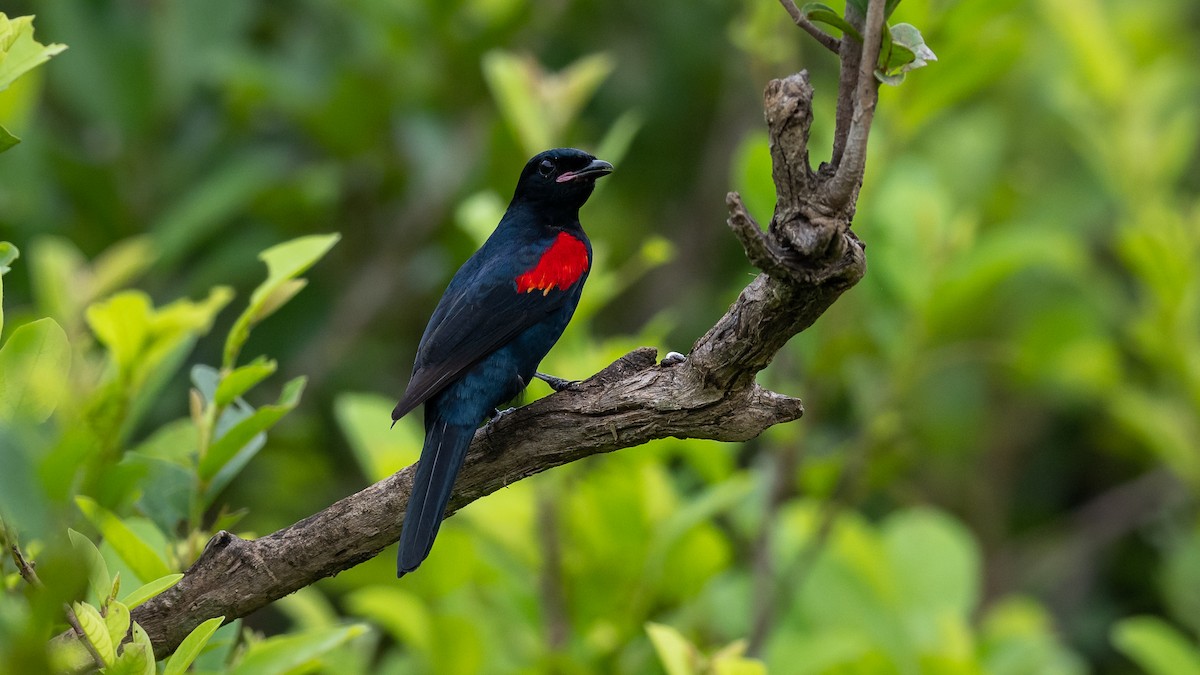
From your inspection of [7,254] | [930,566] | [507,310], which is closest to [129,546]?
[7,254]

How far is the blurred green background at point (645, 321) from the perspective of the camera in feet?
11.8

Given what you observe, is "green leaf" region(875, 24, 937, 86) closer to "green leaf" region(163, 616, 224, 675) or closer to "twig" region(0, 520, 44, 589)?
"green leaf" region(163, 616, 224, 675)

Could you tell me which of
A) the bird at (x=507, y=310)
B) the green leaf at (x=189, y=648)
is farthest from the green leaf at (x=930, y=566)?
the green leaf at (x=189, y=648)

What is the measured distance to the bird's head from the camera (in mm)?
3928

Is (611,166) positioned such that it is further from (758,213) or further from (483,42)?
(483,42)

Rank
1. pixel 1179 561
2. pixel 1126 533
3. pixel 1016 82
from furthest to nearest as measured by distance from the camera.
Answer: pixel 1016 82
pixel 1126 533
pixel 1179 561

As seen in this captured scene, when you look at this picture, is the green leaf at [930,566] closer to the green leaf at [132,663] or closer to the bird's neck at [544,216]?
the bird's neck at [544,216]

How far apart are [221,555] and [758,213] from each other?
221cm

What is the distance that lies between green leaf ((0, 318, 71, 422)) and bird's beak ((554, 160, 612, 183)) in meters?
1.92

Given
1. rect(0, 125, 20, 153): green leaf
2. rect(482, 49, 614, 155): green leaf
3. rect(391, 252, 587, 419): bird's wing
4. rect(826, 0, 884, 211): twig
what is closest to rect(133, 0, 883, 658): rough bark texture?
rect(826, 0, 884, 211): twig

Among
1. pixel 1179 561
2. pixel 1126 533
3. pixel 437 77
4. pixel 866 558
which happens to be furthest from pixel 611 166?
pixel 1126 533

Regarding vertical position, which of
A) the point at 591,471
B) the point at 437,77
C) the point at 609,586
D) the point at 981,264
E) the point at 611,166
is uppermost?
the point at 437,77

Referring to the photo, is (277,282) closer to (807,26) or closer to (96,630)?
(96,630)

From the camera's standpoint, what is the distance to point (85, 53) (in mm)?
5570
